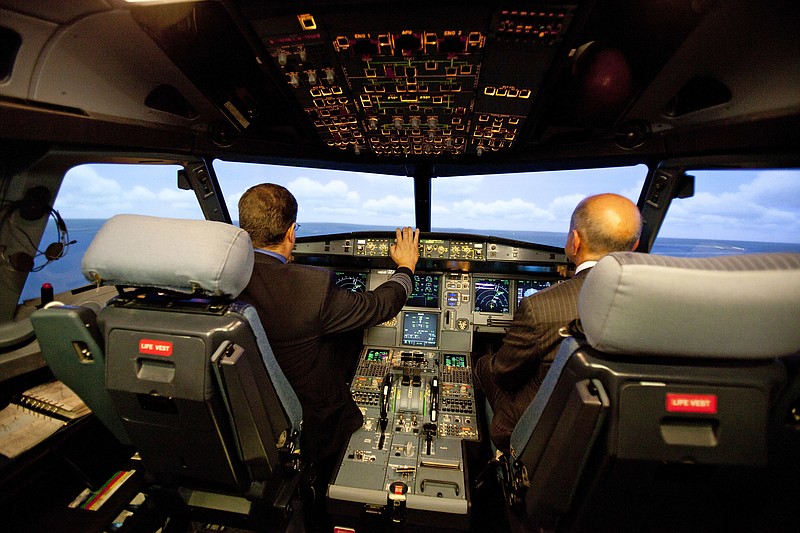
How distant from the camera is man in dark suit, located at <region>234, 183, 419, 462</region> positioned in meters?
1.35

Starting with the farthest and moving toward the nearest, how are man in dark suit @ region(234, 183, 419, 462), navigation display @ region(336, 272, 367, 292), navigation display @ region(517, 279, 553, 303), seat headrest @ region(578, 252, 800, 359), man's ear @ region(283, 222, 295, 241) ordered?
navigation display @ region(336, 272, 367, 292) < navigation display @ region(517, 279, 553, 303) < man's ear @ region(283, 222, 295, 241) < man in dark suit @ region(234, 183, 419, 462) < seat headrest @ region(578, 252, 800, 359)

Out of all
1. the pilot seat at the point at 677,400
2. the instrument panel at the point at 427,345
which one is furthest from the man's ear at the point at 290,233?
the pilot seat at the point at 677,400

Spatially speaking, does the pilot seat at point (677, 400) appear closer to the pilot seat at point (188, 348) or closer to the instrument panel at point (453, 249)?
the pilot seat at point (188, 348)

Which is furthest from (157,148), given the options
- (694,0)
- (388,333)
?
(694,0)

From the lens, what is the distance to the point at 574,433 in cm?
86

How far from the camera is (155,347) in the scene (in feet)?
3.19

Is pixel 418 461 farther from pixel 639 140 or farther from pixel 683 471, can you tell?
pixel 639 140

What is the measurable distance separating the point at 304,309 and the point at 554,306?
0.96 meters

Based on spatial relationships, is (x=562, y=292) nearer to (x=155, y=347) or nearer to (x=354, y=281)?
(x=155, y=347)

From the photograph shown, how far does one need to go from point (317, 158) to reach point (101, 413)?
224cm

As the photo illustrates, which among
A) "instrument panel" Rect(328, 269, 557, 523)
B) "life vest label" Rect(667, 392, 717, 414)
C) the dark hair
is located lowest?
"instrument panel" Rect(328, 269, 557, 523)

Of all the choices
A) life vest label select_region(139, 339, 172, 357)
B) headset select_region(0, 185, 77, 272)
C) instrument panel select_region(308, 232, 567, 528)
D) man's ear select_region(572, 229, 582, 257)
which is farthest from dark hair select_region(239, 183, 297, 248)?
headset select_region(0, 185, 77, 272)

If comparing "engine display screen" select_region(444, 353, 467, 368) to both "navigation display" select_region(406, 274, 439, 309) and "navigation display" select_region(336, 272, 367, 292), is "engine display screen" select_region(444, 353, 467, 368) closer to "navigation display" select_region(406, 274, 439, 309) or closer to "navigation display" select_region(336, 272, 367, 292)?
"navigation display" select_region(406, 274, 439, 309)

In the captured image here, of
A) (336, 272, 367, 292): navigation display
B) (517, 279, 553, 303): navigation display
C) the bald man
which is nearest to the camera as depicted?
the bald man
